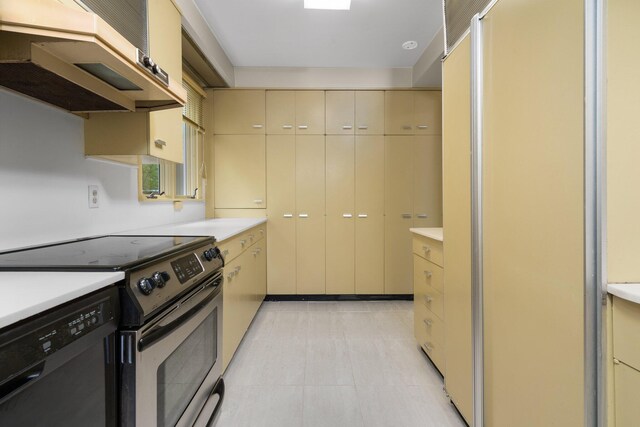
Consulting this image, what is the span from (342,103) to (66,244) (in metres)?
2.82

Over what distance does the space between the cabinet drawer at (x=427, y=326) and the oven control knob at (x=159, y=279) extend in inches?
60.7

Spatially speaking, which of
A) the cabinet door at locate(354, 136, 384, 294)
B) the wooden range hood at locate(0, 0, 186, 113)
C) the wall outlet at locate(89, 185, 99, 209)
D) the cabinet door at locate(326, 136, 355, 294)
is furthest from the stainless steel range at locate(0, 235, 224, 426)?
the cabinet door at locate(354, 136, 384, 294)

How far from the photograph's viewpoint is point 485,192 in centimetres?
126

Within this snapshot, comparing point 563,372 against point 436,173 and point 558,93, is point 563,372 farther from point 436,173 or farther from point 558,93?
point 436,173

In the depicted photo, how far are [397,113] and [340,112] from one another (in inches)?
25.2

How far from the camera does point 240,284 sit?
222cm

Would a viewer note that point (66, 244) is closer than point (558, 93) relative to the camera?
No

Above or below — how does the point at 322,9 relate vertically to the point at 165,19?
above

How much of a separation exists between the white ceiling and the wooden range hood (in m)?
1.40

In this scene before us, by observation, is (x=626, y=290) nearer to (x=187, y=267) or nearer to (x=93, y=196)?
(x=187, y=267)

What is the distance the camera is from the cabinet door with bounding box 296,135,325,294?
3396mm

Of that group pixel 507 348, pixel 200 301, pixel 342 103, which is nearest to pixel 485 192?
pixel 507 348

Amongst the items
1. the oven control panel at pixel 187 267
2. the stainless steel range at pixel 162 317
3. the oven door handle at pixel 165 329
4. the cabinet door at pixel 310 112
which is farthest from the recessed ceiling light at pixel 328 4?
the oven door handle at pixel 165 329

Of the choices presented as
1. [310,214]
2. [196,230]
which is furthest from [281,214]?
[196,230]
